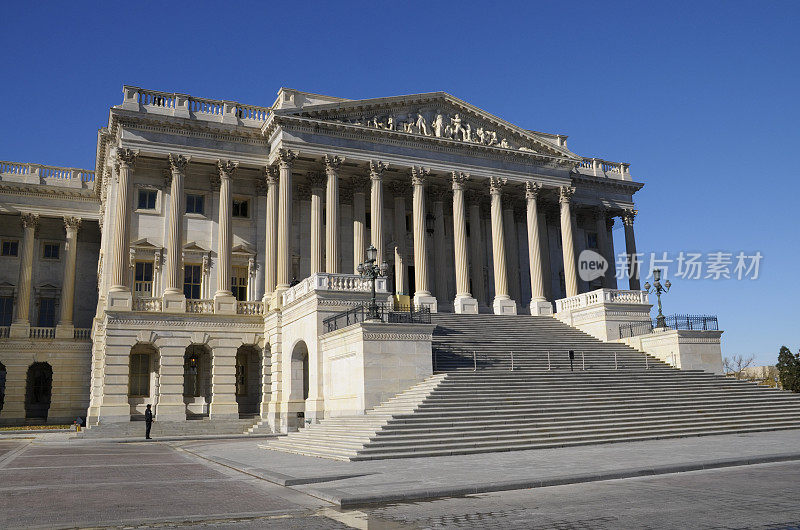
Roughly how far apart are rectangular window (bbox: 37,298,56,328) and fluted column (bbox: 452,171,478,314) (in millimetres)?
33537

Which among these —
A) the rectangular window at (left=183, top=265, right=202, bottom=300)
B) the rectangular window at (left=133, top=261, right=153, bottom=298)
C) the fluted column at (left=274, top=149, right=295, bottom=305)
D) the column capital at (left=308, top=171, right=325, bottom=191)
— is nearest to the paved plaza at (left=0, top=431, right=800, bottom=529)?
the fluted column at (left=274, top=149, right=295, bottom=305)

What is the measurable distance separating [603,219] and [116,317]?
37316 mm

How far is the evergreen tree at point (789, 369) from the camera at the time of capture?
154ft

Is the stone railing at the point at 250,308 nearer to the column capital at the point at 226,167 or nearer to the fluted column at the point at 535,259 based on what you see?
the column capital at the point at 226,167

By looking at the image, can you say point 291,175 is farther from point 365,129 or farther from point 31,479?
point 31,479

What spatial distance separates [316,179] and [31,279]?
85.8 ft

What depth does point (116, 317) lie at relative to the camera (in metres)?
38.8

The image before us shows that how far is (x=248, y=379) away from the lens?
43.6 m

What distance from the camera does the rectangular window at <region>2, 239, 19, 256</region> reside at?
5681cm

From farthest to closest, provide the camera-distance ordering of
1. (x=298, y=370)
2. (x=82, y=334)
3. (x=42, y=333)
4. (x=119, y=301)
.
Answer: (x=82, y=334)
(x=42, y=333)
(x=119, y=301)
(x=298, y=370)

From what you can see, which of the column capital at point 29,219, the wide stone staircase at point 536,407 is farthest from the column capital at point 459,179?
the column capital at point 29,219

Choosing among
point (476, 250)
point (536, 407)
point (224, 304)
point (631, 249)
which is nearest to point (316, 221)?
point (224, 304)

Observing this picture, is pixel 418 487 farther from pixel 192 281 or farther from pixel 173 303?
pixel 192 281

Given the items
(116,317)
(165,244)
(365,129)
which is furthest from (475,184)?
(116,317)
